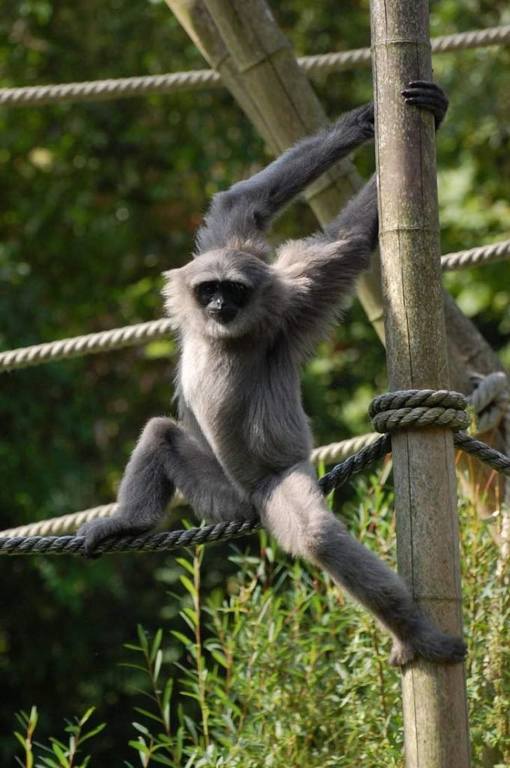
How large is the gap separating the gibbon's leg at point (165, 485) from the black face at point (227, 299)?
25.4 inches

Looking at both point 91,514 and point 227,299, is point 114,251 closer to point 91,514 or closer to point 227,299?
point 91,514

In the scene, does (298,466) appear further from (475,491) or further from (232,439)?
(475,491)

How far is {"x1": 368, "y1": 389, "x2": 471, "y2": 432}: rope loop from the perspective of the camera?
402 cm

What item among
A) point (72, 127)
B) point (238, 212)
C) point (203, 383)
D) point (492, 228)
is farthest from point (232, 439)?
point (72, 127)

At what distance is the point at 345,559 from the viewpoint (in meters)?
4.30

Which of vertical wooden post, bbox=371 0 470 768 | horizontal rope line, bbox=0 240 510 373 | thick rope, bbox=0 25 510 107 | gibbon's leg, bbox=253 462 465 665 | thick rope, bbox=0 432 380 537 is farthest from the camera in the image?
thick rope, bbox=0 25 510 107

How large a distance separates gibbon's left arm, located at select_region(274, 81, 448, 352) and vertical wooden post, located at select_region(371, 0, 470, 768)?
0.67 meters

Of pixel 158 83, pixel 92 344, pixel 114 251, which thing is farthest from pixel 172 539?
pixel 114 251

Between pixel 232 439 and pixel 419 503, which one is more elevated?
pixel 232 439

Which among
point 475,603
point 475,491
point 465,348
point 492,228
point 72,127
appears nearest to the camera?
point 475,603

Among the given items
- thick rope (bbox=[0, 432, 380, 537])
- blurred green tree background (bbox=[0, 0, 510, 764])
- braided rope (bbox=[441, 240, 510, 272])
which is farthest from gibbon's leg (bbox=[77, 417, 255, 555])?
blurred green tree background (bbox=[0, 0, 510, 764])

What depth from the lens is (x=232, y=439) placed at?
516cm

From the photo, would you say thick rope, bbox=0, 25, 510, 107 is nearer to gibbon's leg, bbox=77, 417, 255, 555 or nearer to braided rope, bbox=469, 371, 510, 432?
braided rope, bbox=469, 371, 510, 432

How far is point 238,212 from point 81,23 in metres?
7.83
